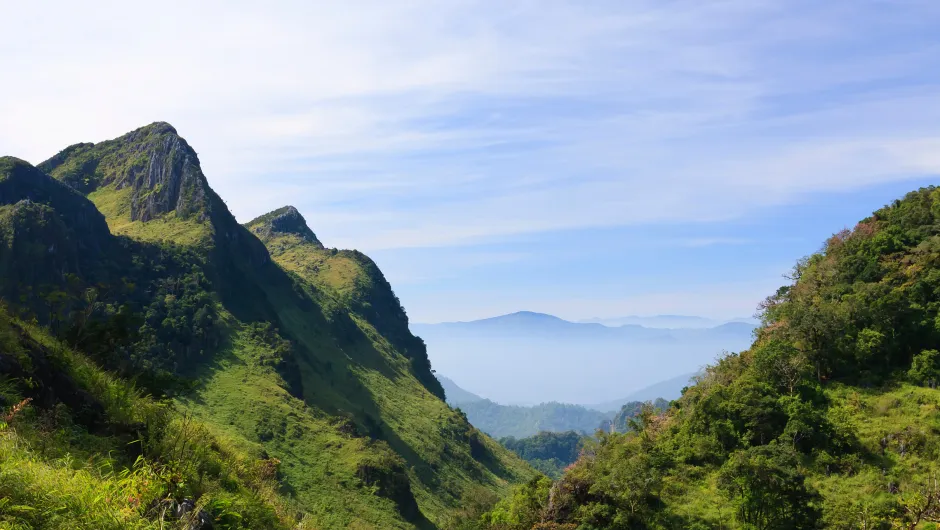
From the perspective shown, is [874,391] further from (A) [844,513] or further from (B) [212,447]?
(B) [212,447]

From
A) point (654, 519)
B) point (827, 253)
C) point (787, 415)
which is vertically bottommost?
point (654, 519)

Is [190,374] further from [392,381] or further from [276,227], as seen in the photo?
[276,227]

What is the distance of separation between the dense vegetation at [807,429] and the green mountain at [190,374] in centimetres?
2108

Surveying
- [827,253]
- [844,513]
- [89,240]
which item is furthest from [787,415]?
[89,240]

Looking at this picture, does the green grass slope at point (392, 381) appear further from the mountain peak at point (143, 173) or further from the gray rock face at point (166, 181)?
the mountain peak at point (143, 173)

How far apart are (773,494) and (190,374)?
76.0m

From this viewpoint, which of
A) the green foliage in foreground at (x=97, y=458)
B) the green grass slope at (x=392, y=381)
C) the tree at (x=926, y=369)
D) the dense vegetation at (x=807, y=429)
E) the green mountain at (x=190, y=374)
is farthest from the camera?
the green grass slope at (x=392, y=381)

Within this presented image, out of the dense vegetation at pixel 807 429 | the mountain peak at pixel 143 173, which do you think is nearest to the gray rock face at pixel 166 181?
the mountain peak at pixel 143 173

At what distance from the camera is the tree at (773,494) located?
30.3 m

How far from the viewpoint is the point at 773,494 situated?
30656 mm

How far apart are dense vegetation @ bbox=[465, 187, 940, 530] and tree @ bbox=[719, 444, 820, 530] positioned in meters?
0.07

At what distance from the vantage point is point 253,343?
93688mm

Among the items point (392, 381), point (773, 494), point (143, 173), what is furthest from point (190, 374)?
point (773, 494)

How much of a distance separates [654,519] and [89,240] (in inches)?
3608
